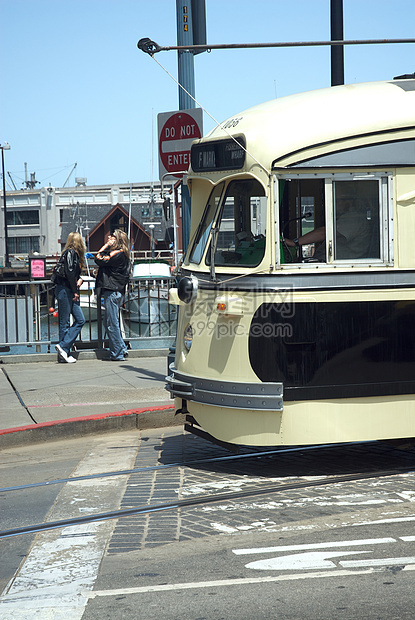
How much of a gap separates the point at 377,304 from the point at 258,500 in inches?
69.8

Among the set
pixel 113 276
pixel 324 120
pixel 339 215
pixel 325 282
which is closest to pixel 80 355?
pixel 113 276

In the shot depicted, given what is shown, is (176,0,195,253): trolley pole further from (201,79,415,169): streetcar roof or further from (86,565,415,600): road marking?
(86,565,415,600): road marking

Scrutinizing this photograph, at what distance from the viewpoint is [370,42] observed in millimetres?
8719

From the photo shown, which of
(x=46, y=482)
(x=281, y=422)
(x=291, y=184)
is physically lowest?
(x=46, y=482)

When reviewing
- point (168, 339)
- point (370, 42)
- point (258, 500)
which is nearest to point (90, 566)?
point (258, 500)

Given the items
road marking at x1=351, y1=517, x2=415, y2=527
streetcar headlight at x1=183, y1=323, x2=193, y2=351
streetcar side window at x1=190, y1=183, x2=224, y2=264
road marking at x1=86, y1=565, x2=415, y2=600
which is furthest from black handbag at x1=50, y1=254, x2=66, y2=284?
road marking at x1=86, y1=565, x2=415, y2=600

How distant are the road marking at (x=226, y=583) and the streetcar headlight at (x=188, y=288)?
2.80 meters

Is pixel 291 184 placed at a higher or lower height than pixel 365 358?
higher

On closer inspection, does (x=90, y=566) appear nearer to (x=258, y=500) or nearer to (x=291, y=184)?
(x=258, y=500)

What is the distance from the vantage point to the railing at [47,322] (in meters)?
12.9

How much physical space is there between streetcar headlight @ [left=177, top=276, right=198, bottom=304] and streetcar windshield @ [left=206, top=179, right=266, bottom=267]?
235mm

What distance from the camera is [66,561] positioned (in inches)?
184

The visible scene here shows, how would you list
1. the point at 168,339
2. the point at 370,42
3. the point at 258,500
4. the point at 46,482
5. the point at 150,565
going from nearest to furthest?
the point at 150,565 → the point at 258,500 → the point at 46,482 → the point at 370,42 → the point at 168,339

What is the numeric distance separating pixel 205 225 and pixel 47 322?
267 inches
